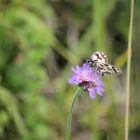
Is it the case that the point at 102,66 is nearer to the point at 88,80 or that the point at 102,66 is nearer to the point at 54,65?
the point at 88,80

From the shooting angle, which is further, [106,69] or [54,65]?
[54,65]

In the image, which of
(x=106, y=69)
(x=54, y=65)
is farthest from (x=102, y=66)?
(x=54, y=65)

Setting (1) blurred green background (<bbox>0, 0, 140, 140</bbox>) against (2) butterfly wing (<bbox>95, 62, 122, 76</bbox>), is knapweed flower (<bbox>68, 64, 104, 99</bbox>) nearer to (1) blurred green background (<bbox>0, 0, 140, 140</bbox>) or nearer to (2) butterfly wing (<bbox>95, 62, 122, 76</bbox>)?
(2) butterfly wing (<bbox>95, 62, 122, 76</bbox>)

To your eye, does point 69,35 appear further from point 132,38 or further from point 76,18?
point 132,38

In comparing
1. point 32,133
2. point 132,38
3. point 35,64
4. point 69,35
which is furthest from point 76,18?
point 132,38

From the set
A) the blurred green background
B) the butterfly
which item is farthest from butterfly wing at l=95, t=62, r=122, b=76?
the blurred green background

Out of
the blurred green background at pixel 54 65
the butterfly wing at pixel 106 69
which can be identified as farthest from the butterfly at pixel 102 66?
the blurred green background at pixel 54 65

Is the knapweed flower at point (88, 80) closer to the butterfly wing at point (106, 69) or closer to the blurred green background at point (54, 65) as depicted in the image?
the butterfly wing at point (106, 69)
